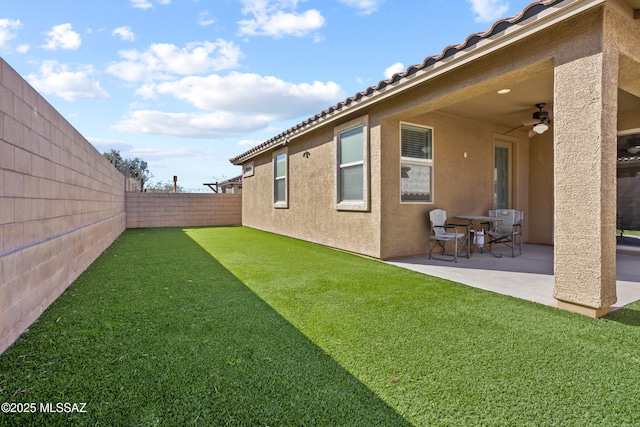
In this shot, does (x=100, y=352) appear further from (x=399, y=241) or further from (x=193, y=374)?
(x=399, y=241)

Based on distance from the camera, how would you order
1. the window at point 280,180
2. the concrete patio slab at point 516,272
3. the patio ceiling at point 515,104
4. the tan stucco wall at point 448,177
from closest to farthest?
the concrete patio slab at point 516,272 < the patio ceiling at point 515,104 < the tan stucco wall at point 448,177 < the window at point 280,180

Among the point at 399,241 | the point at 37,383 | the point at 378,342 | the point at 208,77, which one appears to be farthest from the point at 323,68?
the point at 37,383

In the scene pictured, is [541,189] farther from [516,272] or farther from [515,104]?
[516,272]

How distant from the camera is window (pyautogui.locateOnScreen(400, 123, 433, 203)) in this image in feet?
21.8

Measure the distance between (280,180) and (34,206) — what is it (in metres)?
8.32

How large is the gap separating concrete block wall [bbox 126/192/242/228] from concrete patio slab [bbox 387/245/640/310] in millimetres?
11392

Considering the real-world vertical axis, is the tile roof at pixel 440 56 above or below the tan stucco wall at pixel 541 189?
above

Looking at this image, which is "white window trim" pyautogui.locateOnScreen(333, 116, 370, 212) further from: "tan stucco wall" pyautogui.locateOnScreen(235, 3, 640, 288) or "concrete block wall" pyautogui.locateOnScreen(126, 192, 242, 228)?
"concrete block wall" pyautogui.locateOnScreen(126, 192, 242, 228)

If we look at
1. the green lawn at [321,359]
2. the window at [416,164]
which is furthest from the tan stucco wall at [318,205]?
the green lawn at [321,359]

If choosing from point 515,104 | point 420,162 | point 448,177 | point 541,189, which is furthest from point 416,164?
point 541,189

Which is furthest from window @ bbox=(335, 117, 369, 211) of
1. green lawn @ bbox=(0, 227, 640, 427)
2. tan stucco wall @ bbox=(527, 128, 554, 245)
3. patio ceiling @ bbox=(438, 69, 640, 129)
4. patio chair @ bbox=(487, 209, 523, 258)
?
tan stucco wall @ bbox=(527, 128, 554, 245)

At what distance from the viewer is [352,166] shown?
727cm

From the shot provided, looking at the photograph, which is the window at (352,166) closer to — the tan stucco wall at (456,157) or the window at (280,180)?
the tan stucco wall at (456,157)

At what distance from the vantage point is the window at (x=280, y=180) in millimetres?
10727
